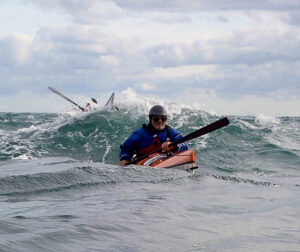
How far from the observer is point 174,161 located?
1111cm

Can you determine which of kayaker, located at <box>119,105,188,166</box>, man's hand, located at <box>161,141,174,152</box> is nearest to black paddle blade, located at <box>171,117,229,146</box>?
man's hand, located at <box>161,141,174,152</box>

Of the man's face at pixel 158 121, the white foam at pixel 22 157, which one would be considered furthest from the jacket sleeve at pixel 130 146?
the white foam at pixel 22 157

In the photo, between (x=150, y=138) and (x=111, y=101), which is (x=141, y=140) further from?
(x=111, y=101)

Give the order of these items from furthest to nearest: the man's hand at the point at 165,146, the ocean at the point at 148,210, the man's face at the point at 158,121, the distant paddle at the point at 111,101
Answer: the distant paddle at the point at 111,101 < the man's face at the point at 158,121 < the man's hand at the point at 165,146 < the ocean at the point at 148,210

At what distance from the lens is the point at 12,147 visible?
19.7 meters

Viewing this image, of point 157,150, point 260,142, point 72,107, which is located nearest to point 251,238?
point 157,150

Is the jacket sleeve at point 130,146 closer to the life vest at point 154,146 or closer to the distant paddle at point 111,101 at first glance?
the life vest at point 154,146

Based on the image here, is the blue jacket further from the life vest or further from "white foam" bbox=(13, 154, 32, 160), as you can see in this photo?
"white foam" bbox=(13, 154, 32, 160)

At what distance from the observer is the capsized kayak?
11094 millimetres

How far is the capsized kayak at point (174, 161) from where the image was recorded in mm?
11094

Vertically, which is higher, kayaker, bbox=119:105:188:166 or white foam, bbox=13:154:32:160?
kayaker, bbox=119:105:188:166

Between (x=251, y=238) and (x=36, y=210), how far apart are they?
2.75 metres

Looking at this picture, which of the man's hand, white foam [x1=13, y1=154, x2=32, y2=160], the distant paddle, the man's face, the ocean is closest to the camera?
the ocean

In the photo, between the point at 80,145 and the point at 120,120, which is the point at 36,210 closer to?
the point at 80,145
